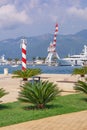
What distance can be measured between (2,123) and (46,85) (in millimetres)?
3532

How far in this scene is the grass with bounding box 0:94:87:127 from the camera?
440 inches

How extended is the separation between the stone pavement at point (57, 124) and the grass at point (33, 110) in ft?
1.41

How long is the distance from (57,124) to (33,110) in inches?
108

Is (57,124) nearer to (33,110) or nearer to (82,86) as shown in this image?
(33,110)

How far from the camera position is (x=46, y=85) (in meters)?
13.6

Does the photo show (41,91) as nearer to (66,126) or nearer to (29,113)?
(29,113)

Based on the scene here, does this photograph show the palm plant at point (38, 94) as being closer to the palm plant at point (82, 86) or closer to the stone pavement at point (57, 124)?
the stone pavement at point (57, 124)

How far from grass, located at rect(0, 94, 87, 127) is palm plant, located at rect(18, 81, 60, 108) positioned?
0.28m

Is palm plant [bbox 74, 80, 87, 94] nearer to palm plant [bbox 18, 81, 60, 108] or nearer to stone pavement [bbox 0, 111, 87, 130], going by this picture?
palm plant [bbox 18, 81, 60, 108]

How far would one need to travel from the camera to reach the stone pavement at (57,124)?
32.0 feet

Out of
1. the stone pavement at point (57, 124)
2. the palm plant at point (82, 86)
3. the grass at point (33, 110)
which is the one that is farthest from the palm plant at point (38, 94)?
the palm plant at point (82, 86)

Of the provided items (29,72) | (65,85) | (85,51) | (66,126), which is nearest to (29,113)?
(66,126)

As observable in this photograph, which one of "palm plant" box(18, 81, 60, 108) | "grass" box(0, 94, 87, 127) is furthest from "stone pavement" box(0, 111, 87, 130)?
"palm plant" box(18, 81, 60, 108)

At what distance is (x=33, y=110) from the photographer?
12805 millimetres
